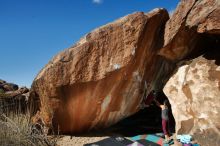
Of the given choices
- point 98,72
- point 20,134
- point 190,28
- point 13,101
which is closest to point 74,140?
point 20,134

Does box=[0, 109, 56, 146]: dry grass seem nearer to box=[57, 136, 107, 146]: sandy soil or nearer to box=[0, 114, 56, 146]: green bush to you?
box=[0, 114, 56, 146]: green bush

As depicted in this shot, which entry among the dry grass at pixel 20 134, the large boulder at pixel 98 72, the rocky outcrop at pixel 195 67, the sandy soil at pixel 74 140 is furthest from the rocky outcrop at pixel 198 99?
the dry grass at pixel 20 134

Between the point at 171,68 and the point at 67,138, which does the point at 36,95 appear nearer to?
the point at 67,138

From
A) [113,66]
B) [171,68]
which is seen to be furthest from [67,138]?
[171,68]

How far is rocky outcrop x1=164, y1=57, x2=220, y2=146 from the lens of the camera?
204 inches

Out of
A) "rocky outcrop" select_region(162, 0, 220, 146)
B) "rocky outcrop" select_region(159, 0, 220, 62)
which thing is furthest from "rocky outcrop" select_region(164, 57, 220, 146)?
"rocky outcrop" select_region(159, 0, 220, 62)

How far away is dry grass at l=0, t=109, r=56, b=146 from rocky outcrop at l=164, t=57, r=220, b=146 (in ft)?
8.08

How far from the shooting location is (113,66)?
586 cm

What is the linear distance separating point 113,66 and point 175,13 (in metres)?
1.55

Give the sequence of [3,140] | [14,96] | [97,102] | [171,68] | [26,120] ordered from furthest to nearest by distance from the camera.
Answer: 1. [14,96]
2. [171,68]
3. [97,102]
4. [26,120]
5. [3,140]

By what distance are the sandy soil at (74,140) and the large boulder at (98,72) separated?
11.6 inches

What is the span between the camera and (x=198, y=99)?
5492mm

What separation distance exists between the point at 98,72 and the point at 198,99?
6.27 feet

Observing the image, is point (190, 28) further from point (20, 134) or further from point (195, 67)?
point (20, 134)
